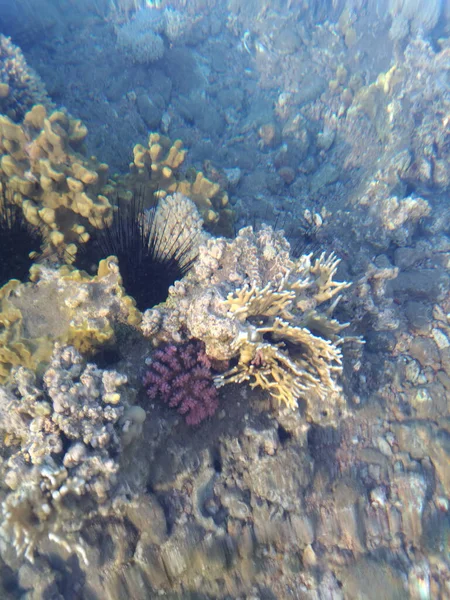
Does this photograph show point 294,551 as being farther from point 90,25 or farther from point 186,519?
point 90,25

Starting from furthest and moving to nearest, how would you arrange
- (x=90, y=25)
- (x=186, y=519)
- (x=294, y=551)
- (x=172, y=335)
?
(x=90, y=25) < (x=172, y=335) < (x=294, y=551) < (x=186, y=519)

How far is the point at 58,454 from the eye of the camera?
2.69 meters

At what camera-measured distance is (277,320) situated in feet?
11.0

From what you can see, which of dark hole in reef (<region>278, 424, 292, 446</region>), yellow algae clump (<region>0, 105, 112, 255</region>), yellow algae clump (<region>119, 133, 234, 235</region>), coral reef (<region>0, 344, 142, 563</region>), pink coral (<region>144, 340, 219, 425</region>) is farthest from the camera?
yellow algae clump (<region>119, 133, 234, 235</region>)

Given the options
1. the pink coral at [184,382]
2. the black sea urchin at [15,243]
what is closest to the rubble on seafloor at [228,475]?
the pink coral at [184,382]

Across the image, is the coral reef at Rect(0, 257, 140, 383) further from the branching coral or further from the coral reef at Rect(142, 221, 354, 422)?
the branching coral

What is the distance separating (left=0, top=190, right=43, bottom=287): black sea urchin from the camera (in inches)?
139

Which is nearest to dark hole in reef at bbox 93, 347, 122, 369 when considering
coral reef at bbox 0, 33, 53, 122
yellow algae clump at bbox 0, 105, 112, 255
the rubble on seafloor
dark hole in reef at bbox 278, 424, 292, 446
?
the rubble on seafloor

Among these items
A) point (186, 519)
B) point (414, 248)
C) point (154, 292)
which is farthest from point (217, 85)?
point (186, 519)

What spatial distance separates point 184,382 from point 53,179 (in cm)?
251

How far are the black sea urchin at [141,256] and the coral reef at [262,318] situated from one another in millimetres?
209

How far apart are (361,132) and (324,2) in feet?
22.5

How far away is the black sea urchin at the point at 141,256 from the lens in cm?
366

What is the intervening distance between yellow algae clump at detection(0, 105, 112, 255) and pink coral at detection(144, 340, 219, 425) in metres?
1.62
